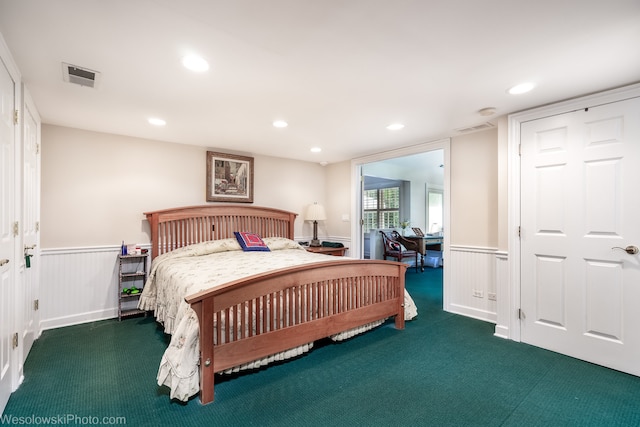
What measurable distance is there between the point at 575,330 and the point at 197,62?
3.64 metres

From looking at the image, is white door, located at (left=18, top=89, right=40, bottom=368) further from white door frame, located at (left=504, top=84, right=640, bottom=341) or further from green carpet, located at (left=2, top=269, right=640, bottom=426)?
white door frame, located at (left=504, top=84, right=640, bottom=341)

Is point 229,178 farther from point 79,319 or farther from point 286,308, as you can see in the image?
point 286,308

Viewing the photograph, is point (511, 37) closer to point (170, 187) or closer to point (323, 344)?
point (323, 344)

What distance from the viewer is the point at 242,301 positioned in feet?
6.72

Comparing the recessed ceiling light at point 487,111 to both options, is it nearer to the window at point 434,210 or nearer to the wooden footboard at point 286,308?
the wooden footboard at point 286,308

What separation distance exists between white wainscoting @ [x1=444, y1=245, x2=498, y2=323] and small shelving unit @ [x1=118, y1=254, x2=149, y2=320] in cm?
381

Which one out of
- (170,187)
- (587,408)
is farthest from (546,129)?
(170,187)

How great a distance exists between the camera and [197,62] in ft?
6.39

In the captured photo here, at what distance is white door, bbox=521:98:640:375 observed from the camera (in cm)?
227

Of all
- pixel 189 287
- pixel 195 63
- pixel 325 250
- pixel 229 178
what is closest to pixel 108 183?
pixel 229 178

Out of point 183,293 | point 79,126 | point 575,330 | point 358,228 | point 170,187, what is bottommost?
point 575,330

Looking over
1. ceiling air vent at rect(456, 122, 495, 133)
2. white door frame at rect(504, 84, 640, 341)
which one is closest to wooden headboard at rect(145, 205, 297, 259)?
ceiling air vent at rect(456, 122, 495, 133)

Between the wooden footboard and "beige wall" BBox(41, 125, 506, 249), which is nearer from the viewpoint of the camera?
the wooden footboard

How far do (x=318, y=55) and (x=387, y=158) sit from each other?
2.84 metres
